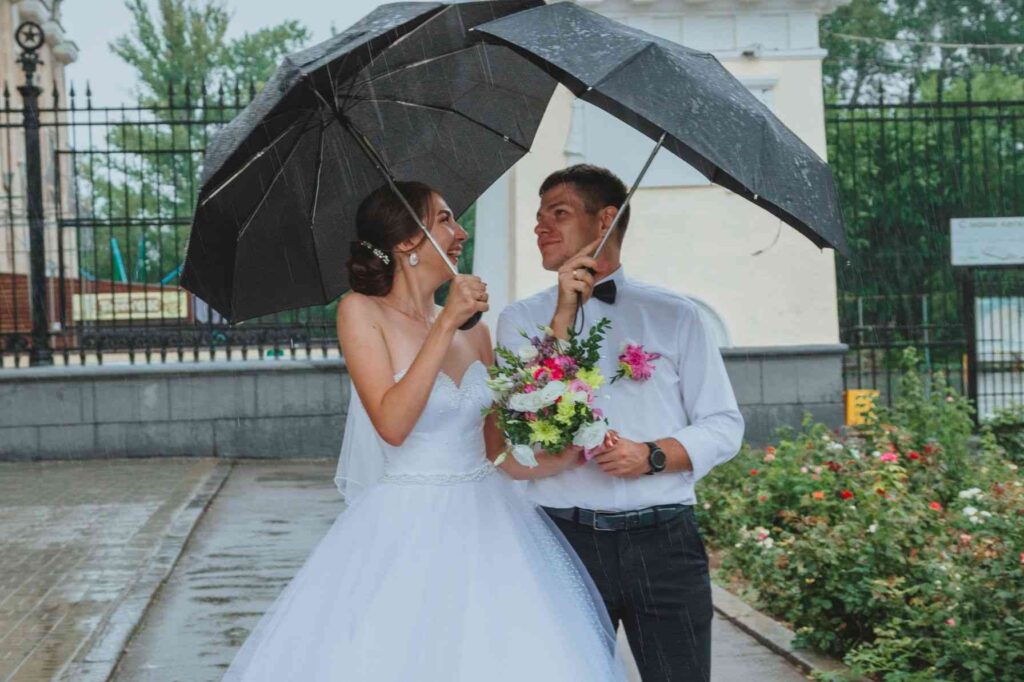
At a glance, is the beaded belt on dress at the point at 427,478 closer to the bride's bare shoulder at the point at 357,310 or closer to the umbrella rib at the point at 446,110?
the bride's bare shoulder at the point at 357,310

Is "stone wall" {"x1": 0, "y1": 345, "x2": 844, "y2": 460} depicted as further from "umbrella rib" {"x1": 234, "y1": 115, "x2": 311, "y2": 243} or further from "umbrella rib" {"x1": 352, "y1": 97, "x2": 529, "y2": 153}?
"umbrella rib" {"x1": 234, "y1": 115, "x2": 311, "y2": 243}

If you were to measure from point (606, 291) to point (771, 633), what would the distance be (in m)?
3.49

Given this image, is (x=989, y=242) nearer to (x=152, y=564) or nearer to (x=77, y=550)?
(x=152, y=564)

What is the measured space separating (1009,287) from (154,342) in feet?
30.4

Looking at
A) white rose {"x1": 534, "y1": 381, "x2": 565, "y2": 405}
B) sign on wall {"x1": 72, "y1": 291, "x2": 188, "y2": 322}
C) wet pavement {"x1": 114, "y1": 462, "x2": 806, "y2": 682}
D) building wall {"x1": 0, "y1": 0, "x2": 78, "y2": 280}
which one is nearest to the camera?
white rose {"x1": 534, "y1": 381, "x2": 565, "y2": 405}

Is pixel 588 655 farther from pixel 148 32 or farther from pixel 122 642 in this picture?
pixel 148 32

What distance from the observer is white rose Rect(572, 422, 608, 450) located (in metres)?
3.50

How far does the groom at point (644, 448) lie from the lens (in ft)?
12.3

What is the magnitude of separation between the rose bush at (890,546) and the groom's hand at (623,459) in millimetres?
2150

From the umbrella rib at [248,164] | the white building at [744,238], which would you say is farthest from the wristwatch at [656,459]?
the white building at [744,238]

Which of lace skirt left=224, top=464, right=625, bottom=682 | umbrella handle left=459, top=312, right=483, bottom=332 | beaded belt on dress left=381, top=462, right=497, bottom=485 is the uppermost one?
umbrella handle left=459, top=312, right=483, bottom=332

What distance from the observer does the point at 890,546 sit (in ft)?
21.1

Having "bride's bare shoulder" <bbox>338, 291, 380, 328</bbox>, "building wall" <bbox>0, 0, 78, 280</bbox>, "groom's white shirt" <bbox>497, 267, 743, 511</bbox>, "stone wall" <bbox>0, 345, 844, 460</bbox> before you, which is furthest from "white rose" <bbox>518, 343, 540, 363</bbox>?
"building wall" <bbox>0, 0, 78, 280</bbox>

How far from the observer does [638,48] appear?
344 centimetres
